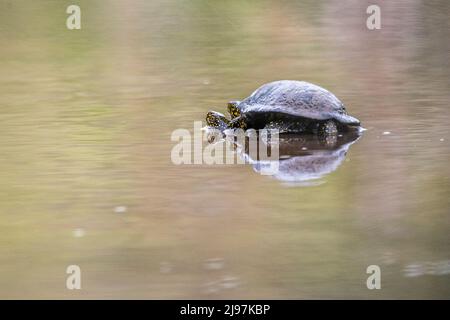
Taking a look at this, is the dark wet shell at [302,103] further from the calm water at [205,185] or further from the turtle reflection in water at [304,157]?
the calm water at [205,185]

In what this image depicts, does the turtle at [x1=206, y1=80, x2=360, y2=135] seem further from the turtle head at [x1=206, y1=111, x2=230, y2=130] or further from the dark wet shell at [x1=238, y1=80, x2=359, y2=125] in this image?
the turtle head at [x1=206, y1=111, x2=230, y2=130]

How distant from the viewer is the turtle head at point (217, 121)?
284 inches

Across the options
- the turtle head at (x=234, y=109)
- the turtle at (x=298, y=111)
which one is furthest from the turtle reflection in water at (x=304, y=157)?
the turtle head at (x=234, y=109)

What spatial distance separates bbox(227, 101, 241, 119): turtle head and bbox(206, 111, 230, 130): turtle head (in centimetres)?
9

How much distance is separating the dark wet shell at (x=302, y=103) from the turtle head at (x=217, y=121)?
0.29m

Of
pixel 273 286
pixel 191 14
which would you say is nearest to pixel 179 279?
pixel 273 286

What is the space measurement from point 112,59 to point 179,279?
23.3 ft

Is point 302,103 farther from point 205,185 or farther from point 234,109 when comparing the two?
point 205,185

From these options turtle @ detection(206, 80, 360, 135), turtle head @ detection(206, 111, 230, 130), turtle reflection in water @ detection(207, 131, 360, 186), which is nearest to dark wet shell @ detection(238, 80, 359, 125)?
turtle @ detection(206, 80, 360, 135)

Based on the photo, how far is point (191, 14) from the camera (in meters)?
13.9

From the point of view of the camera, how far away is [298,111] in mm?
6707

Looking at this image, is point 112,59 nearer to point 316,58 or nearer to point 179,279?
point 316,58

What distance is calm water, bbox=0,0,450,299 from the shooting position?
13.4 ft

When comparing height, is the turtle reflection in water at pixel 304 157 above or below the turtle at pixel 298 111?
below
